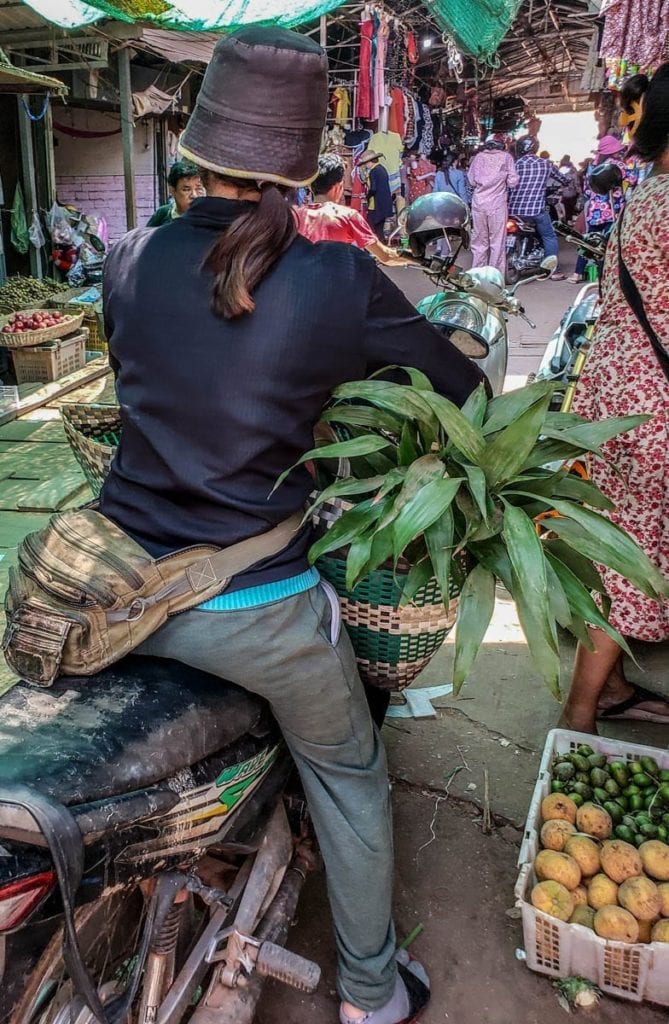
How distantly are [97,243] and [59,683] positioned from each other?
9230mm

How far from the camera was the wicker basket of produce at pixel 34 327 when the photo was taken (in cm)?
692

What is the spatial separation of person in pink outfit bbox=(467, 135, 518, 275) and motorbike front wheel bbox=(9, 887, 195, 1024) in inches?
445

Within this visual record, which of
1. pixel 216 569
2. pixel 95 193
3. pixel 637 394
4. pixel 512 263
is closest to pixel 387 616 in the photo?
pixel 216 569

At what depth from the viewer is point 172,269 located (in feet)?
4.79

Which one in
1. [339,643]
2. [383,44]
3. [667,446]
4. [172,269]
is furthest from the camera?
[383,44]

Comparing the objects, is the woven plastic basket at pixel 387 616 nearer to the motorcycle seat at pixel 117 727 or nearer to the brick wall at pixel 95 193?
the motorcycle seat at pixel 117 727

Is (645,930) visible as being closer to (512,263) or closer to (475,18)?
(475,18)

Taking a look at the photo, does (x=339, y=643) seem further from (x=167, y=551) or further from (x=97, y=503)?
(x=97, y=503)

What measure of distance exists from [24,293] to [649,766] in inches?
293

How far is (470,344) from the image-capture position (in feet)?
8.25

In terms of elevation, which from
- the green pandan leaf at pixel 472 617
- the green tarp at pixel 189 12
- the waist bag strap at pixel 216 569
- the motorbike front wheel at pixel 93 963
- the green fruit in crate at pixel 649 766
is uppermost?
the green tarp at pixel 189 12

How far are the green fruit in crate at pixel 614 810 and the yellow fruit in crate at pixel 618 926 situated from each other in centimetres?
31

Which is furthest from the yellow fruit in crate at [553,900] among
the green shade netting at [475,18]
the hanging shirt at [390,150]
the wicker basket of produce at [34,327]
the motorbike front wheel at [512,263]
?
the hanging shirt at [390,150]

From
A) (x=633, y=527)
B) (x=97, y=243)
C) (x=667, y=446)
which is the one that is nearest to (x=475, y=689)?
(x=633, y=527)
